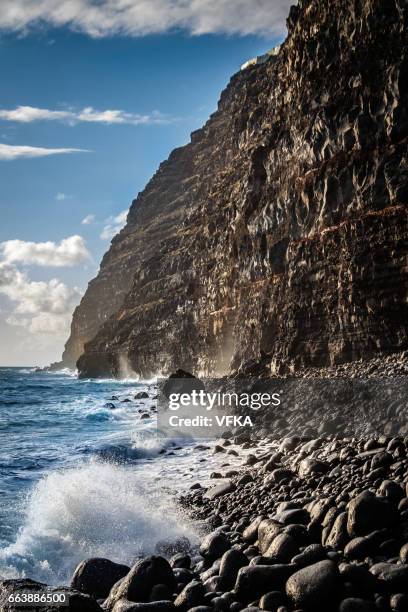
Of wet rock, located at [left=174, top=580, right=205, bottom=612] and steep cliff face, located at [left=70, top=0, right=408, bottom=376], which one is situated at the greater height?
steep cliff face, located at [left=70, top=0, right=408, bottom=376]

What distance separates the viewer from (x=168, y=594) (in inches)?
257

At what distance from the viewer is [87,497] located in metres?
11.9

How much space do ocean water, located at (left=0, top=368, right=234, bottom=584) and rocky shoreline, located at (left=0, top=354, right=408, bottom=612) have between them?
1160 mm

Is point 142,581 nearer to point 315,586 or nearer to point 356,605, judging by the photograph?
point 315,586

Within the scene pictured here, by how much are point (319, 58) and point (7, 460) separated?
31705 mm

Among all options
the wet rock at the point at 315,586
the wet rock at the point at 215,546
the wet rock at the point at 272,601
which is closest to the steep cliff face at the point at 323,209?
the wet rock at the point at 215,546

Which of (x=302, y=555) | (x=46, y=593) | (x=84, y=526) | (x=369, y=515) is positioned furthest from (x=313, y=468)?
(x=46, y=593)

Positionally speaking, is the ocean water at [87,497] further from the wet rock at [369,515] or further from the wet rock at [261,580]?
the wet rock at [369,515]

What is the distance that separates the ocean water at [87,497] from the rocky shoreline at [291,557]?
1.16m

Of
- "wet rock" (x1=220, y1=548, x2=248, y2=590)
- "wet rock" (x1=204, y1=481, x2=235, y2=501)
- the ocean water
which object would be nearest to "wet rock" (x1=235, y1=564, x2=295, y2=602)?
"wet rock" (x1=220, y1=548, x2=248, y2=590)

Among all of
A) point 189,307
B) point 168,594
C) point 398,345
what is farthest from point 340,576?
point 189,307

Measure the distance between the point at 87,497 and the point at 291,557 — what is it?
22.2 feet

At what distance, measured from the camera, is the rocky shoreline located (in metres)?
5.45

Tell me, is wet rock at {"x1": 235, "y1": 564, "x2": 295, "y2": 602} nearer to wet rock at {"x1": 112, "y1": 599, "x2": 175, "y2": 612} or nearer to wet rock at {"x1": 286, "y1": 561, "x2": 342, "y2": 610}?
wet rock at {"x1": 286, "y1": 561, "x2": 342, "y2": 610}
